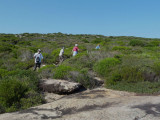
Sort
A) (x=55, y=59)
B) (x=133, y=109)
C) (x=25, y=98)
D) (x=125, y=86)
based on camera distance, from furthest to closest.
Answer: (x=55, y=59) → (x=125, y=86) → (x=25, y=98) → (x=133, y=109)

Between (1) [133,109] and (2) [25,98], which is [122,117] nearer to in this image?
(1) [133,109]

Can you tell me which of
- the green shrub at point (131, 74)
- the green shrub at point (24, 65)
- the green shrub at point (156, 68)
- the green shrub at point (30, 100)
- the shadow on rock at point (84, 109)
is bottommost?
the green shrub at point (30, 100)

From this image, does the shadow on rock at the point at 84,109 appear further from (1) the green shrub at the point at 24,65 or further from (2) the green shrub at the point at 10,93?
(1) the green shrub at the point at 24,65

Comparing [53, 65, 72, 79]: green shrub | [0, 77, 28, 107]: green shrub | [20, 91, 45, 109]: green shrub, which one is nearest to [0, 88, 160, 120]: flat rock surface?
[20, 91, 45, 109]: green shrub

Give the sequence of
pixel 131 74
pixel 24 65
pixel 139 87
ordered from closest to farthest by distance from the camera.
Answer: pixel 139 87
pixel 131 74
pixel 24 65

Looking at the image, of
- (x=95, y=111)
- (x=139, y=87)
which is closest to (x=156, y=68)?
(x=139, y=87)

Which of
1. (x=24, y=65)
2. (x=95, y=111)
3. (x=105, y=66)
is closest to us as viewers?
(x=95, y=111)

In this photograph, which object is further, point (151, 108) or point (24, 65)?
point (24, 65)

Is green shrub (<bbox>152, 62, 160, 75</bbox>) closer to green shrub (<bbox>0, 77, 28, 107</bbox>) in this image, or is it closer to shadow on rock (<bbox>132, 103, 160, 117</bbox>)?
shadow on rock (<bbox>132, 103, 160, 117</bbox>)

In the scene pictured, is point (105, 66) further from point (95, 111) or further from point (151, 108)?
point (95, 111)

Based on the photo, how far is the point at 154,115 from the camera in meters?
4.30

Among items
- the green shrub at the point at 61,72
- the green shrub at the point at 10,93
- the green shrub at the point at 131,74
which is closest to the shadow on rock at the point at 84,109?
the green shrub at the point at 10,93

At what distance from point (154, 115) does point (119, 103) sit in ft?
3.85

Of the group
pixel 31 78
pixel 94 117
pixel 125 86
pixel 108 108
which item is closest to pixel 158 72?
pixel 125 86
